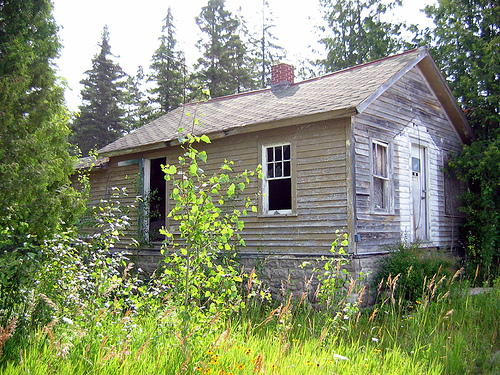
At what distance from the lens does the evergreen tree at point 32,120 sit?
7.27 metres

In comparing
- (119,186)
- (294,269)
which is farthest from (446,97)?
(119,186)

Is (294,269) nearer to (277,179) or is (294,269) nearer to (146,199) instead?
(277,179)

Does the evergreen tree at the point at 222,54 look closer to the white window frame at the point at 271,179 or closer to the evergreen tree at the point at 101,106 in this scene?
the evergreen tree at the point at 101,106

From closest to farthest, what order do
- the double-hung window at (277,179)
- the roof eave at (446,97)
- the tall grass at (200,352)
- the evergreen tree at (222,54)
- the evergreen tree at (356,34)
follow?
the tall grass at (200,352)
the double-hung window at (277,179)
the roof eave at (446,97)
the evergreen tree at (356,34)
the evergreen tree at (222,54)

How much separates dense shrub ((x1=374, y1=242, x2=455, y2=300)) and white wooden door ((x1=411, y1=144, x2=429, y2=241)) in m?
1.66

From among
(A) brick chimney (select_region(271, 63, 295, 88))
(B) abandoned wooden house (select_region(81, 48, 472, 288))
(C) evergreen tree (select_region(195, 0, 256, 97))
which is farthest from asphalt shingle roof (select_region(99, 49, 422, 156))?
(C) evergreen tree (select_region(195, 0, 256, 97))

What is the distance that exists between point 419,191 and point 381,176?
2.11m

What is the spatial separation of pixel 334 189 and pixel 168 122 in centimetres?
717

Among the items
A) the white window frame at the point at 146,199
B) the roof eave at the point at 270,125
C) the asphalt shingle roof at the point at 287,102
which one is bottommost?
the white window frame at the point at 146,199

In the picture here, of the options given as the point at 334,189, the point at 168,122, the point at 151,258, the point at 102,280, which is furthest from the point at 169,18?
the point at 102,280

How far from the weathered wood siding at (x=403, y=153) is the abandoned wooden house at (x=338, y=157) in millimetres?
28

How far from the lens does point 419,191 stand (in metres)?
11.6

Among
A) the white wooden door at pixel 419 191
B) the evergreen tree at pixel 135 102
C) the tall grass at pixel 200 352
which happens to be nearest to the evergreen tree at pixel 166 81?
the evergreen tree at pixel 135 102

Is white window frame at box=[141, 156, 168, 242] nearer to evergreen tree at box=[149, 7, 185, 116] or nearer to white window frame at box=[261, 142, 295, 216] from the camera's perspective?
white window frame at box=[261, 142, 295, 216]
